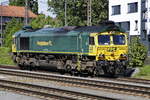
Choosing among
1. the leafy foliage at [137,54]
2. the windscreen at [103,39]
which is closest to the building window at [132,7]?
the leafy foliage at [137,54]

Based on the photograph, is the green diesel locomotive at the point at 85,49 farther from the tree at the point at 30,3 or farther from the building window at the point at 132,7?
the tree at the point at 30,3

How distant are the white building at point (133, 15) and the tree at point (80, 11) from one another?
13076 mm

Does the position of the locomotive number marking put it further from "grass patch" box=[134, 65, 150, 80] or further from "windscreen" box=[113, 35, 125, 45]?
"grass patch" box=[134, 65, 150, 80]

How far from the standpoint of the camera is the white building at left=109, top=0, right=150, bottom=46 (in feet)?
173

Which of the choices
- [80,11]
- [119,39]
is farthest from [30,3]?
[119,39]

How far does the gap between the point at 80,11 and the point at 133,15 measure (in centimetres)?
2134

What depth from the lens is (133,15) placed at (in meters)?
56.3

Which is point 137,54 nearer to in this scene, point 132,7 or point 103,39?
point 103,39

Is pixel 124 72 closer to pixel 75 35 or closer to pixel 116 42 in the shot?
pixel 116 42

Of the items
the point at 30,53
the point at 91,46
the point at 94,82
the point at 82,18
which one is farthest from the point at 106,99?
the point at 82,18

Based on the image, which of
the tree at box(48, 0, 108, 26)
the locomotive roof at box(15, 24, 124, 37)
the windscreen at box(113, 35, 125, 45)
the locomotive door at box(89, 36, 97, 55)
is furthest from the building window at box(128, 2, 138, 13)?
the locomotive door at box(89, 36, 97, 55)

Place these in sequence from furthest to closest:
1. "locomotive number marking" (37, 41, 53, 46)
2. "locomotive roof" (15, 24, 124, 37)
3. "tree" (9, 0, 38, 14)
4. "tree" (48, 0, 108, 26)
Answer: "tree" (9, 0, 38, 14) < "tree" (48, 0, 108, 26) < "locomotive number marking" (37, 41, 53, 46) < "locomotive roof" (15, 24, 124, 37)

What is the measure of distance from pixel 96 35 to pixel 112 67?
239 centimetres

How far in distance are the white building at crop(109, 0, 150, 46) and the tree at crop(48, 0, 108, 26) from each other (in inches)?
515
